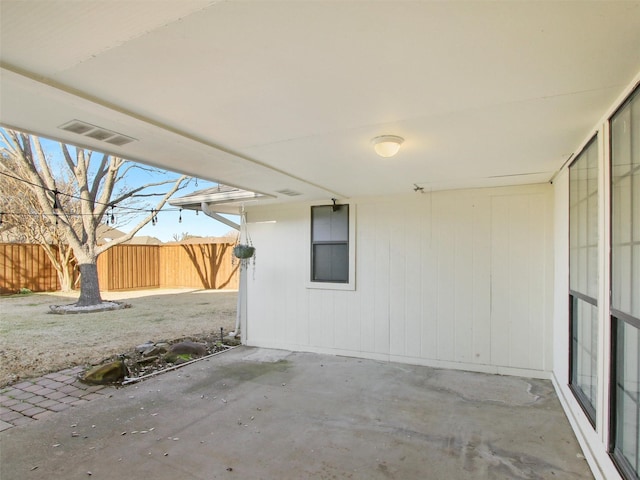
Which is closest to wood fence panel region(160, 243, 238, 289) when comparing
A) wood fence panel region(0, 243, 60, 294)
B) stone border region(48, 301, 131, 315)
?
wood fence panel region(0, 243, 60, 294)

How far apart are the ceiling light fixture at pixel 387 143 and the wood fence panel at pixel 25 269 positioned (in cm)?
1459

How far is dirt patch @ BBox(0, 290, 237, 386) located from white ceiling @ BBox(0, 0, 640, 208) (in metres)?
3.68

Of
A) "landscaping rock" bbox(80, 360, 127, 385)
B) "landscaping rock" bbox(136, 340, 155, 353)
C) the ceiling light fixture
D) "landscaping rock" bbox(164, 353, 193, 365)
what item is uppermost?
the ceiling light fixture

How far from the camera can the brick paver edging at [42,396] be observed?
10.5ft

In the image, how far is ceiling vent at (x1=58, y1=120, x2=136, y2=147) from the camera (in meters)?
2.29

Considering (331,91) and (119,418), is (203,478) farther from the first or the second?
(331,91)

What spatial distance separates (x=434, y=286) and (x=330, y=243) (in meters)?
1.54

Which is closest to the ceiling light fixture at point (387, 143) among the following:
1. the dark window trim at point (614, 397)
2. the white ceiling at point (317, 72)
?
the white ceiling at point (317, 72)

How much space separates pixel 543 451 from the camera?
101 inches

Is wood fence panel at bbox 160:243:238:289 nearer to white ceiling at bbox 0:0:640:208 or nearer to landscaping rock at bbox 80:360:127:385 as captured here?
landscaping rock at bbox 80:360:127:385

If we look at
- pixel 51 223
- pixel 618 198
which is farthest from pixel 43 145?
pixel 618 198

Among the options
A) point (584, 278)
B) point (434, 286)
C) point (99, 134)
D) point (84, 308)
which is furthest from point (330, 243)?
point (84, 308)

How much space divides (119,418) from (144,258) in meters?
12.9

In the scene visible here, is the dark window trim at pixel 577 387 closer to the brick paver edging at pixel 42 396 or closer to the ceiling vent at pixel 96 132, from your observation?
the ceiling vent at pixel 96 132
